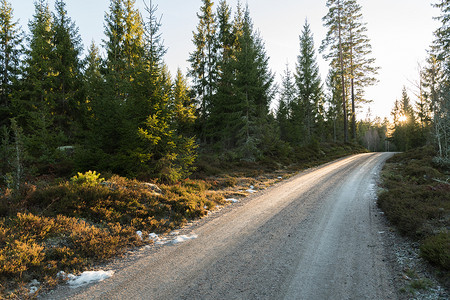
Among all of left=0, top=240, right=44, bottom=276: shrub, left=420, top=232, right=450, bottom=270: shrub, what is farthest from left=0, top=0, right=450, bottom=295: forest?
left=420, top=232, right=450, bottom=270: shrub

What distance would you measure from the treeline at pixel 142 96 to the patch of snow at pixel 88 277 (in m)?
5.76

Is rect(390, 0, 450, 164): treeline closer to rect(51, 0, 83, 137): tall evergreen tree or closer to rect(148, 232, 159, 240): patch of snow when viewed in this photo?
rect(148, 232, 159, 240): patch of snow

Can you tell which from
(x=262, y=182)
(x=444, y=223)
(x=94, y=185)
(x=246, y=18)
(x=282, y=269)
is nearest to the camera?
(x=282, y=269)

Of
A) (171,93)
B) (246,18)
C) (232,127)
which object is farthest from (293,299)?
(246,18)

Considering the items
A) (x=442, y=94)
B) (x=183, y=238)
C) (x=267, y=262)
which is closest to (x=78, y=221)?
(x=183, y=238)

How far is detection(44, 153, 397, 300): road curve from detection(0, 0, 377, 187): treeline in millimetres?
5260

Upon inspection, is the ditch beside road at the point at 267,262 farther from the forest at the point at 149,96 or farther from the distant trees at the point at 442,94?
the distant trees at the point at 442,94

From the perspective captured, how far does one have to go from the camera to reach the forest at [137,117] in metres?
6.47

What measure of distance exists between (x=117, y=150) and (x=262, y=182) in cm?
856

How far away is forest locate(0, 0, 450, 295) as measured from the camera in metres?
6.47

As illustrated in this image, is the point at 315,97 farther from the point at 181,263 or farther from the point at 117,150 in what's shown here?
the point at 181,263

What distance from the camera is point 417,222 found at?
5465 millimetres

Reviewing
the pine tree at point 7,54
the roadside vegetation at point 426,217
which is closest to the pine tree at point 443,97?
the roadside vegetation at point 426,217

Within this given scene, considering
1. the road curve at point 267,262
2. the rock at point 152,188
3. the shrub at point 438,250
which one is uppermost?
the rock at point 152,188
